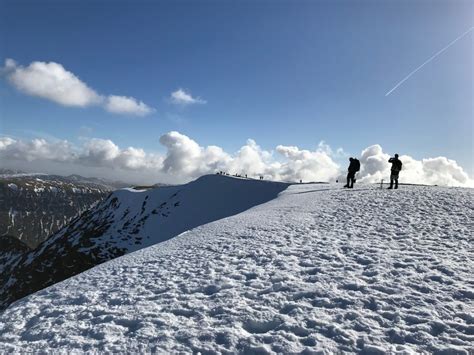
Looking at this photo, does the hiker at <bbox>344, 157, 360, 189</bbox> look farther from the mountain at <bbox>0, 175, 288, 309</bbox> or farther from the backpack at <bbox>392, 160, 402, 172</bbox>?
the mountain at <bbox>0, 175, 288, 309</bbox>

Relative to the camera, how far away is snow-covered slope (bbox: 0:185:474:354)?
21.8ft

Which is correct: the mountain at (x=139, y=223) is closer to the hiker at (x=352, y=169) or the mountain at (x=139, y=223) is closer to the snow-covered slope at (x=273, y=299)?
the hiker at (x=352, y=169)

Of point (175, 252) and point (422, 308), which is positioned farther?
point (175, 252)

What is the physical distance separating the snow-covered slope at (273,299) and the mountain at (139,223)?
117ft

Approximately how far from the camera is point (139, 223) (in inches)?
2571

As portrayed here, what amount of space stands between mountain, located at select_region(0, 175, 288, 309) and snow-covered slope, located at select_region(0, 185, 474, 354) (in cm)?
3575

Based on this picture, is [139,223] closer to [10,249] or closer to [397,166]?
[397,166]

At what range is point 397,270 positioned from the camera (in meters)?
10.0

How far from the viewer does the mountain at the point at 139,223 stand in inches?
2159

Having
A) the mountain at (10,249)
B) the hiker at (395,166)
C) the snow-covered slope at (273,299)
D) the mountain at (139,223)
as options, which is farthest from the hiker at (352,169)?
the mountain at (10,249)

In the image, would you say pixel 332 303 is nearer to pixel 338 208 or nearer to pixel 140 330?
pixel 140 330

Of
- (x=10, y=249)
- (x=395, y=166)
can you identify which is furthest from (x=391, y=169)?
(x=10, y=249)

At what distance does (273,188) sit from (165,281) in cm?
4433

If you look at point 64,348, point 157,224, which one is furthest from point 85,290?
point 157,224
